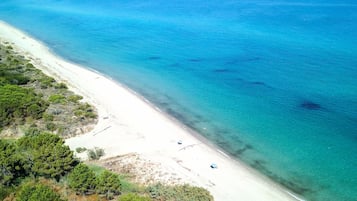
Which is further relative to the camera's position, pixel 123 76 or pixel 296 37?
pixel 296 37

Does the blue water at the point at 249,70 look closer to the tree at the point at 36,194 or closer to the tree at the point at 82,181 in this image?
the tree at the point at 82,181

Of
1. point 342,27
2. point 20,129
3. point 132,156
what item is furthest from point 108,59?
point 342,27

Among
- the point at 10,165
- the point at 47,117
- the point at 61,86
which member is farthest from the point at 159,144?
the point at 61,86

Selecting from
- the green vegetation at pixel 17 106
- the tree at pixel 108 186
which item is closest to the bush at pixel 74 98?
the green vegetation at pixel 17 106

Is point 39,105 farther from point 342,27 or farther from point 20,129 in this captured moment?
point 342,27

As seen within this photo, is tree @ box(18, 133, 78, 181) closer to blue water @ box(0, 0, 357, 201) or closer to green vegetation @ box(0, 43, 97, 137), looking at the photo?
green vegetation @ box(0, 43, 97, 137)
